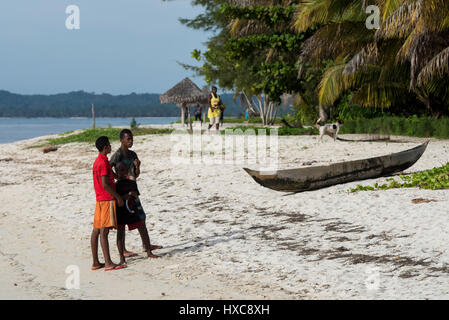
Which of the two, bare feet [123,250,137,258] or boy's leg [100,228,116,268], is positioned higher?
boy's leg [100,228,116,268]

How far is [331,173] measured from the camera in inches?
440

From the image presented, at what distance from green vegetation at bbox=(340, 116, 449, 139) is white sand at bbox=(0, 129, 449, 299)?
6329mm

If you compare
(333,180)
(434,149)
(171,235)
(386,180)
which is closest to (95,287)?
(171,235)

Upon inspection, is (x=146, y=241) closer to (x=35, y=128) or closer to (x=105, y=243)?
(x=105, y=243)

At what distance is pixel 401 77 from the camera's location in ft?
64.4

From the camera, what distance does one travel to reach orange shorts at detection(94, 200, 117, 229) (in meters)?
6.93

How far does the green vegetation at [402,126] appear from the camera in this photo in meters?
20.2

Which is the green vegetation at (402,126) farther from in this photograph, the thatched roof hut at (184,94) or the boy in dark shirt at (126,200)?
the thatched roof hut at (184,94)

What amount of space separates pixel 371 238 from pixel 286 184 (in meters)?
3.19

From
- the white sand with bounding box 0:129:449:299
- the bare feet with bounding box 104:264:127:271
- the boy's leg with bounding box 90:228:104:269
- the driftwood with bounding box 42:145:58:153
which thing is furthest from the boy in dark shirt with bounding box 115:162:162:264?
the driftwood with bounding box 42:145:58:153

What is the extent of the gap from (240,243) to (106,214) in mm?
2218

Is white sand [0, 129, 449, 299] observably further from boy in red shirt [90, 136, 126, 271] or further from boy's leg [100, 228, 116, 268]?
boy in red shirt [90, 136, 126, 271]

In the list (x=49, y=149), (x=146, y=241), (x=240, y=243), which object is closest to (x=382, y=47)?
(x=240, y=243)

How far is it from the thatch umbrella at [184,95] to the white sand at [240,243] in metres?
23.0
